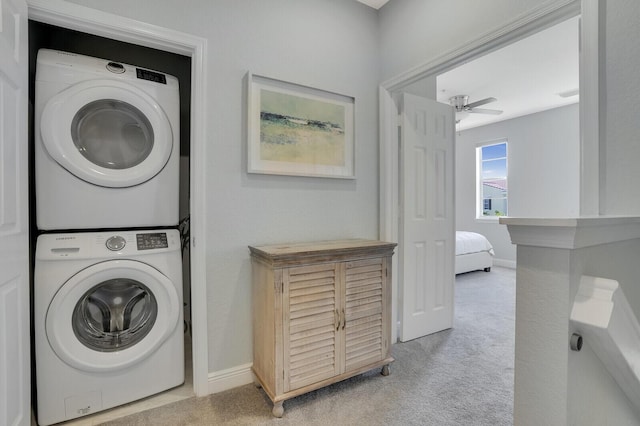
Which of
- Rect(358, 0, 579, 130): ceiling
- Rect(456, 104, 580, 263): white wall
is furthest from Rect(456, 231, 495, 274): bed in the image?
Rect(358, 0, 579, 130): ceiling

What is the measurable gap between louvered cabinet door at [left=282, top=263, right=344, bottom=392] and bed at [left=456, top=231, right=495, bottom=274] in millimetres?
3552

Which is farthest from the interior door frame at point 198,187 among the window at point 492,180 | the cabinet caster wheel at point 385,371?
the window at point 492,180

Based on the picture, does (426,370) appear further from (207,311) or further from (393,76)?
(393,76)

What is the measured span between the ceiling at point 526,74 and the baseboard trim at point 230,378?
139 inches

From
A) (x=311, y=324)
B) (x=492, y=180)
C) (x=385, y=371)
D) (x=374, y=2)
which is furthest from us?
(x=492, y=180)

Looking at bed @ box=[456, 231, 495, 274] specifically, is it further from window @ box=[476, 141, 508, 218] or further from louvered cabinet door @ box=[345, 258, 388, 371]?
louvered cabinet door @ box=[345, 258, 388, 371]

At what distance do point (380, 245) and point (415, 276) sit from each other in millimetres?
824

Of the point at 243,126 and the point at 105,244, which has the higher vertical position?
the point at 243,126

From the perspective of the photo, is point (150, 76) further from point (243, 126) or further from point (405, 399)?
point (405, 399)

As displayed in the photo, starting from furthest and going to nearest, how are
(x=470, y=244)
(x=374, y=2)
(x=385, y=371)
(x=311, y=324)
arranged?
(x=470, y=244) → (x=374, y=2) → (x=385, y=371) → (x=311, y=324)

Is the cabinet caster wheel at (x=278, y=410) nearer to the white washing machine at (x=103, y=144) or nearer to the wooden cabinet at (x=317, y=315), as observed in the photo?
the wooden cabinet at (x=317, y=315)

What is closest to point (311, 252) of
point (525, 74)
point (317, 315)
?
point (317, 315)

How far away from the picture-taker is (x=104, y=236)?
5.45ft

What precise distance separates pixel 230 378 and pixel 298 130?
165 cm
